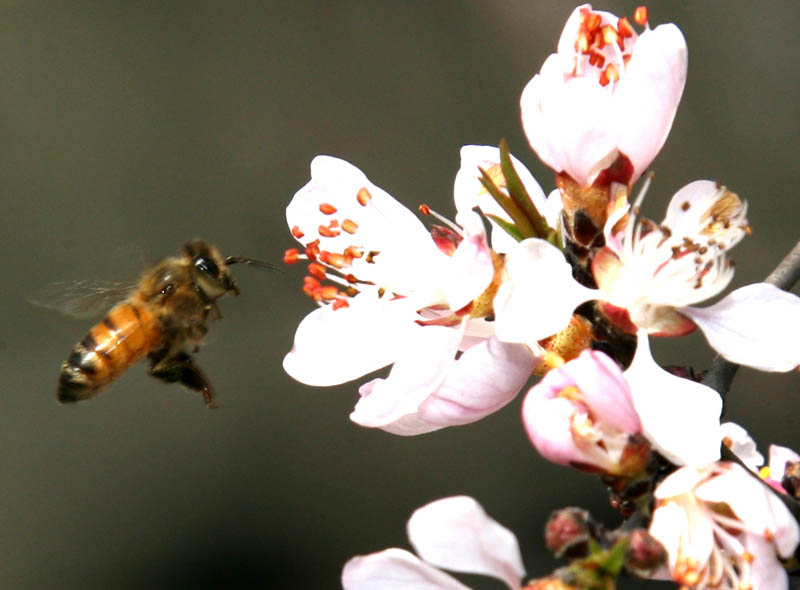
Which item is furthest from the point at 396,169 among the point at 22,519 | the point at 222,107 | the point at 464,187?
the point at 464,187

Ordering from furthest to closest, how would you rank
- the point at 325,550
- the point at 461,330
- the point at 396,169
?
1. the point at 396,169
2. the point at 325,550
3. the point at 461,330

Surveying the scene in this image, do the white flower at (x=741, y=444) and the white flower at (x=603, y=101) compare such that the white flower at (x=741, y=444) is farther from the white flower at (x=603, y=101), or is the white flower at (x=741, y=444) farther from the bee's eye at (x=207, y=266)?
the bee's eye at (x=207, y=266)

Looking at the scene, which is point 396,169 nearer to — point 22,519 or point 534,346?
point 22,519

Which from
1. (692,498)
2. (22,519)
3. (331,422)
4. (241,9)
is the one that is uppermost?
(241,9)

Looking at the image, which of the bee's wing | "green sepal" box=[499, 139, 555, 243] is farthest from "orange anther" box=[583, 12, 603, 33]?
the bee's wing

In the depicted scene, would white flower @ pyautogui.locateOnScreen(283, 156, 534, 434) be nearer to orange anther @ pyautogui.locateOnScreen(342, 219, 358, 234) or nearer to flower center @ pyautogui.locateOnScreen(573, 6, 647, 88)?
orange anther @ pyautogui.locateOnScreen(342, 219, 358, 234)

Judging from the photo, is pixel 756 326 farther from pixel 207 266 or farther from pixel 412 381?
pixel 207 266
